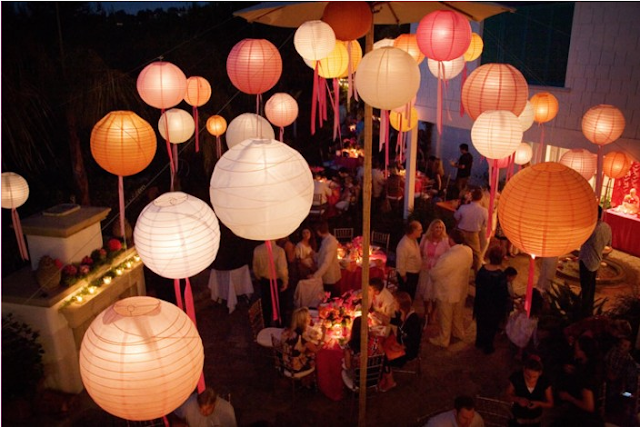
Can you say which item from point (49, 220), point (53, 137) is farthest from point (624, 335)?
point (53, 137)

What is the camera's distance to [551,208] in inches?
132

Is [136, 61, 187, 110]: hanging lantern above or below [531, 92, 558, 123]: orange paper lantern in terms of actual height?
above

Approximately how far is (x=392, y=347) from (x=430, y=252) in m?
1.65

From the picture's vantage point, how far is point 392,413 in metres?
5.40

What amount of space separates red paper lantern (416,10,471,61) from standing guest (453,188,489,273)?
3.52 m

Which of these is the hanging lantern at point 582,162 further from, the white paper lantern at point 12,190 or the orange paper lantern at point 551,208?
the white paper lantern at point 12,190

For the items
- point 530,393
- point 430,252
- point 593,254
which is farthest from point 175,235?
point 593,254

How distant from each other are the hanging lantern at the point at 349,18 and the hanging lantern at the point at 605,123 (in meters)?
4.18

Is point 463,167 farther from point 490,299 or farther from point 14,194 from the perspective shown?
point 14,194

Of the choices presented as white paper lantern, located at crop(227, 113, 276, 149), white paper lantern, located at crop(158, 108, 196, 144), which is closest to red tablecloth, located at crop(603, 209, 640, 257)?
white paper lantern, located at crop(227, 113, 276, 149)

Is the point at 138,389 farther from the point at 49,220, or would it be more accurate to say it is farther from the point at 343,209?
the point at 343,209

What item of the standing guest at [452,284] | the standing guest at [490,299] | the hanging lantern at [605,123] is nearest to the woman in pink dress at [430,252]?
the standing guest at [452,284]

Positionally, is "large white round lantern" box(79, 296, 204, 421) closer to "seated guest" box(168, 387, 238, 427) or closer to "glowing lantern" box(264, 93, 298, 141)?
"seated guest" box(168, 387, 238, 427)

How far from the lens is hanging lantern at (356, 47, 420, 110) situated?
3588 mm
